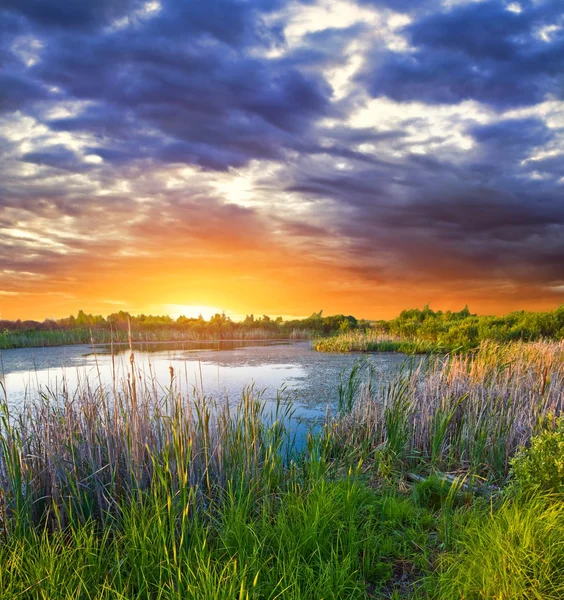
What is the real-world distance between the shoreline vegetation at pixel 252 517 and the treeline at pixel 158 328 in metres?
20.1

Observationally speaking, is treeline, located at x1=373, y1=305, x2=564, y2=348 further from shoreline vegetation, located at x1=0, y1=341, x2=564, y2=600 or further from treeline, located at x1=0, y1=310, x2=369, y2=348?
shoreline vegetation, located at x1=0, y1=341, x2=564, y2=600

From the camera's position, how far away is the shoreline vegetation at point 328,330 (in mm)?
20297

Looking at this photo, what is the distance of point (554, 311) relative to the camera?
2128 cm

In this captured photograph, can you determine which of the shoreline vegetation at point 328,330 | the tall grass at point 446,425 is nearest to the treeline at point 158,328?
the shoreline vegetation at point 328,330

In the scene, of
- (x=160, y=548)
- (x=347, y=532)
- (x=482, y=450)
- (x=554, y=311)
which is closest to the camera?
(x=160, y=548)

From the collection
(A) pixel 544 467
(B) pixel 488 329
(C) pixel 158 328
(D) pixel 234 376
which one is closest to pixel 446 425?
(A) pixel 544 467

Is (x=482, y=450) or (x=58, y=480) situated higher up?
(x=58, y=480)

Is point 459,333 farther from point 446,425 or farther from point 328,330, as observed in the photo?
point 446,425

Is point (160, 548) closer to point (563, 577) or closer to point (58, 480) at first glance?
point (58, 480)

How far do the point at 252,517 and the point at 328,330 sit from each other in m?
32.1

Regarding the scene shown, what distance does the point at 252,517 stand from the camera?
3.58 m

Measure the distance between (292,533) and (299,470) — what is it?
1.72m

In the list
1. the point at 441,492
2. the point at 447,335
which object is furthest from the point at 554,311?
the point at 441,492

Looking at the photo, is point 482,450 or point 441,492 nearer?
point 441,492
